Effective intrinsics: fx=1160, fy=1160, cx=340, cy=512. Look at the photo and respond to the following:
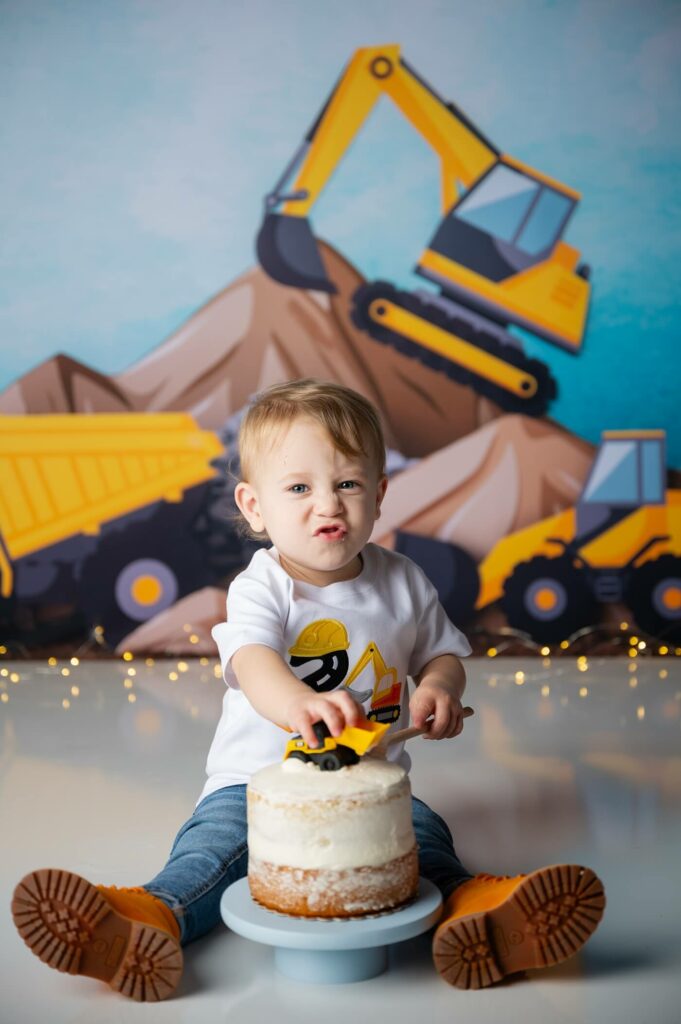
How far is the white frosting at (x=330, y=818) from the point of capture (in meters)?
0.97

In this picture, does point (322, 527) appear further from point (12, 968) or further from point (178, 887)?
point (12, 968)

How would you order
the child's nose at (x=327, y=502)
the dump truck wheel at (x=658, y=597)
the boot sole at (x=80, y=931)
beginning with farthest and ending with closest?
the dump truck wheel at (x=658, y=597) → the child's nose at (x=327, y=502) → the boot sole at (x=80, y=931)

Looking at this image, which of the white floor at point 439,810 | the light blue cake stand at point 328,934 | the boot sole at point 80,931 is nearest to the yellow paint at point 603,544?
the white floor at point 439,810

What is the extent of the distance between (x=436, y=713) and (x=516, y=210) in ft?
6.75

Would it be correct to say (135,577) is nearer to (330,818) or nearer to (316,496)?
(316,496)

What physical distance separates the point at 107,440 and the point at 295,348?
54 centimetres

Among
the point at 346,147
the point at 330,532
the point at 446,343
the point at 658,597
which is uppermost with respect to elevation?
the point at 346,147

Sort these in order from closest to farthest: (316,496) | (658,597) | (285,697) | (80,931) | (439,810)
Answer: (80,931), (285,697), (316,496), (439,810), (658,597)

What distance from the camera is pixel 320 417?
3.89 feet

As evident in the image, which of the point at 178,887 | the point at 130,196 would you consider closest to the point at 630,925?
the point at 178,887

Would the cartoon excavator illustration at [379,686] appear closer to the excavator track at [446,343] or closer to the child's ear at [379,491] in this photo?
the child's ear at [379,491]

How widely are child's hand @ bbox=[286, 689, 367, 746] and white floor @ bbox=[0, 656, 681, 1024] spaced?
22 cm

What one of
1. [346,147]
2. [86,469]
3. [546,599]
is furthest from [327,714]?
[346,147]

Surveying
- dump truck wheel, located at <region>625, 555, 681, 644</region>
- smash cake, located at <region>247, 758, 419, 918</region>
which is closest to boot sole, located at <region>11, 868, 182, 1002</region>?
smash cake, located at <region>247, 758, 419, 918</region>
